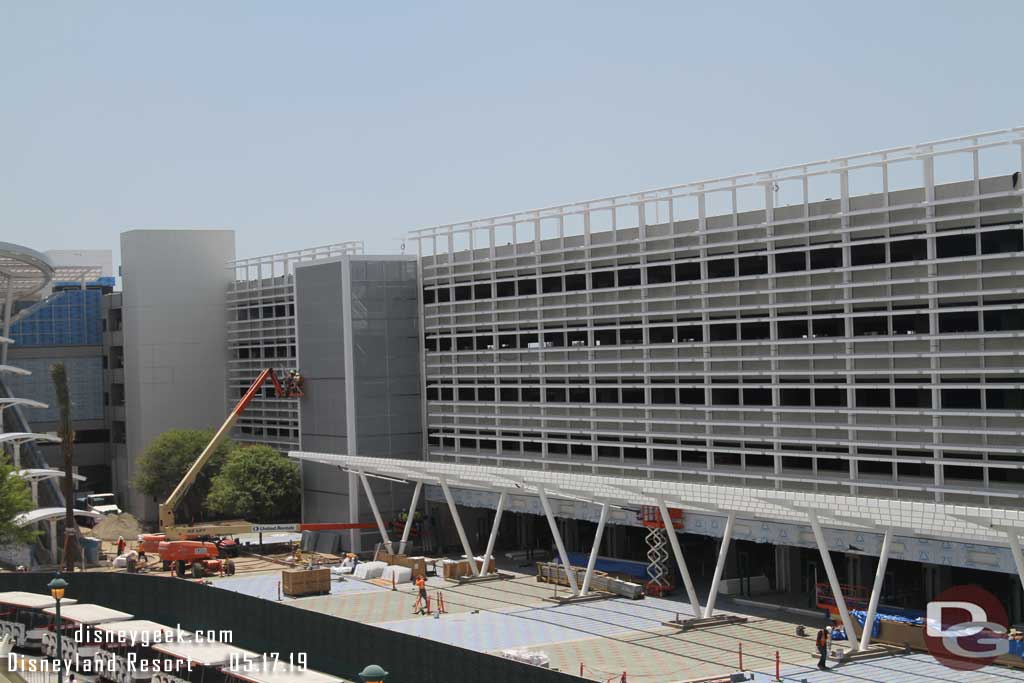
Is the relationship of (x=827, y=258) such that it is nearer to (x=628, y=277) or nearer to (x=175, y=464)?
(x=628, y=277)

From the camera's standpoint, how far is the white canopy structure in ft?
107

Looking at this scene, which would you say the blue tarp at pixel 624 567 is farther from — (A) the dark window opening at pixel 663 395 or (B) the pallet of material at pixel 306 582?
(B) the pallet of material at pixel 306 582

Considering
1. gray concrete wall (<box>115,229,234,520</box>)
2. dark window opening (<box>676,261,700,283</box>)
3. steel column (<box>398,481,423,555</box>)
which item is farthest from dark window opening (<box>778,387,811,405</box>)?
gray concrete wall (<box>115,229,234,520</box>)

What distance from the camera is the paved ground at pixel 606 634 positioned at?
34188mm

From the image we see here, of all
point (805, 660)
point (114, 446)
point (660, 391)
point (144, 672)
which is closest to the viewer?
point (144, 672)

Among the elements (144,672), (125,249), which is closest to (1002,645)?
(144,672)

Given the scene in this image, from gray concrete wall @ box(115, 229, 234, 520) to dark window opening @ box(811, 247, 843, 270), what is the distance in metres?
47.5

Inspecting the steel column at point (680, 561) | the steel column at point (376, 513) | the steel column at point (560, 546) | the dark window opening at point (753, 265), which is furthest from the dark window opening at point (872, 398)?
the steel column at point (376, 513)

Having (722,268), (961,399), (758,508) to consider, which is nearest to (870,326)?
(961,399)

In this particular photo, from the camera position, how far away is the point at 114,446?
88.6m

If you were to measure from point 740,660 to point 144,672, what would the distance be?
14.6m

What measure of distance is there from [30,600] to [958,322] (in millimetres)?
27677

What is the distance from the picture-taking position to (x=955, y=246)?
39.2m

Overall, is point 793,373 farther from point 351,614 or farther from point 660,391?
point 351,614
